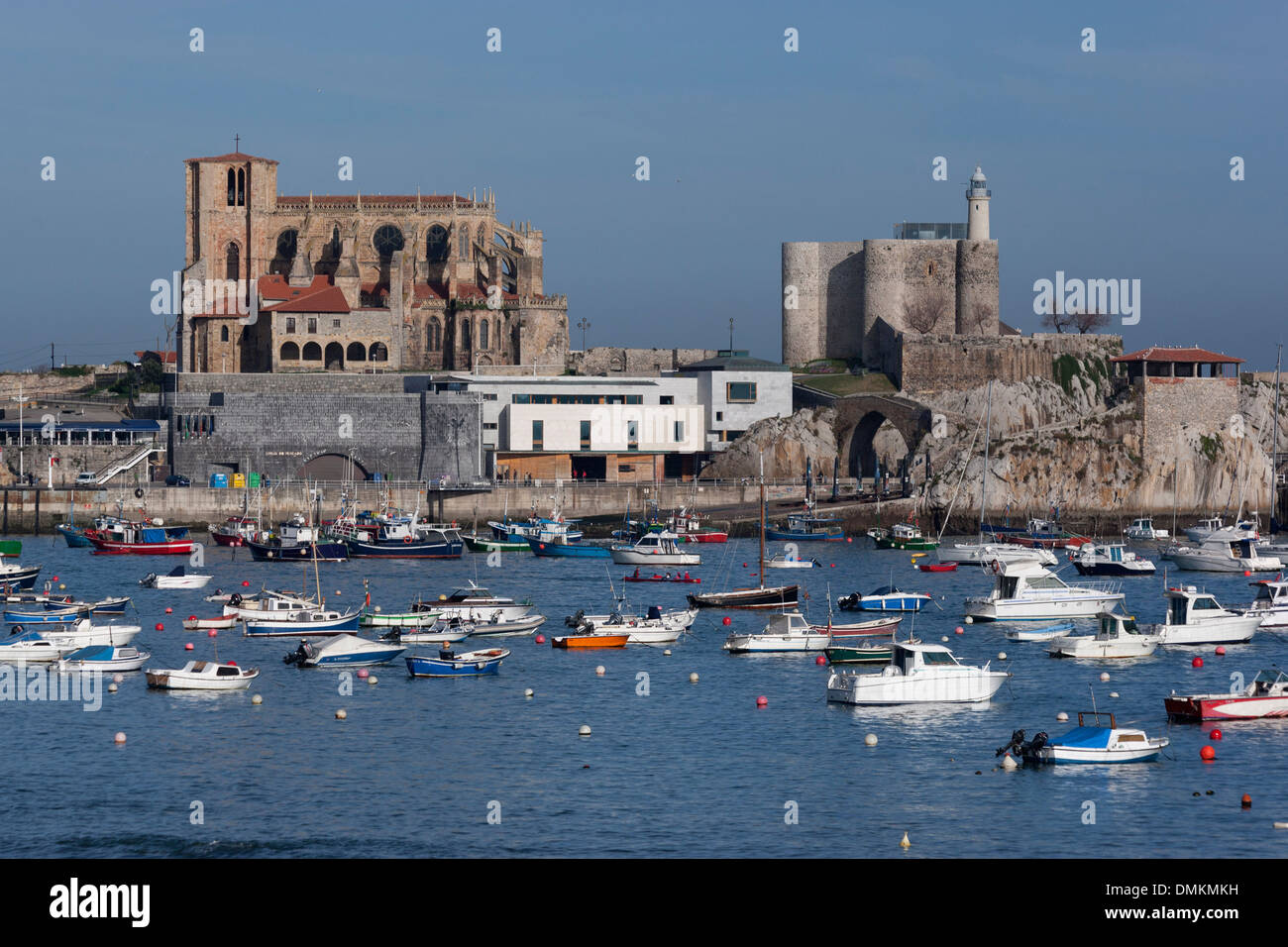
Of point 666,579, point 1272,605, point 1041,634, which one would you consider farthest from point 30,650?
point 1272,605

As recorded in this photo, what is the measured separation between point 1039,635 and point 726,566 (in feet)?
84.1

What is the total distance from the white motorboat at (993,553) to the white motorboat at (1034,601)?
36.6ft

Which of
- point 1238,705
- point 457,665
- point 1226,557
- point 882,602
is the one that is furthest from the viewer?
point 1226,557

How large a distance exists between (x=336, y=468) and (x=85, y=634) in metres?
52.6

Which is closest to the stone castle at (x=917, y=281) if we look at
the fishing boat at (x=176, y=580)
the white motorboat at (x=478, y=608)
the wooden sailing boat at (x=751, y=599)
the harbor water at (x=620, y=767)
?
the wooden sailing boat at (x=751, y=599)

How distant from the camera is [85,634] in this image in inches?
1945

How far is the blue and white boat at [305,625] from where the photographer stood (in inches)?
2116

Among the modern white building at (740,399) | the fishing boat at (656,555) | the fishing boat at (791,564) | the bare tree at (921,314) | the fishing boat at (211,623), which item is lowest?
the fishing boat at (211,623)

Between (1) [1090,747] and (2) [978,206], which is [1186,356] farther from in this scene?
(1) [1090,747]

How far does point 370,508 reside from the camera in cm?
9612

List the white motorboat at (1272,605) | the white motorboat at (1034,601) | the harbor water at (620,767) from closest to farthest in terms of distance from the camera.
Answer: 1. the harbor water at (620,767)
2. the white motorboat at (1272,605)
3. the white motorboat at (1034,601)

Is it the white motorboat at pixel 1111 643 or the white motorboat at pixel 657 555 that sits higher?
the white motorboat at pixel 657 555

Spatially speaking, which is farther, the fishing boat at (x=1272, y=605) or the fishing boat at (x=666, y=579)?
the fishing boat at (x=666, y=579)

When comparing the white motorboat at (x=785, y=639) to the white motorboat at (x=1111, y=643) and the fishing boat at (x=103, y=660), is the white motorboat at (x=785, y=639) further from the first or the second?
the fishing boat at (x=103, y=660)
